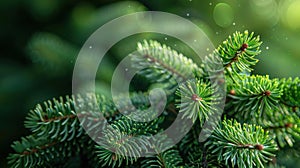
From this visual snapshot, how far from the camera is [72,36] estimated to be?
1.04 metres

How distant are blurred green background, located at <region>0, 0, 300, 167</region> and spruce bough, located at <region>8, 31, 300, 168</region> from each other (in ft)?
0.98

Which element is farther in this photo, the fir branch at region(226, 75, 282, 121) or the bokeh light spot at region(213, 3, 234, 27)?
the bokeh light spot at region(213, 3, 234, 27)

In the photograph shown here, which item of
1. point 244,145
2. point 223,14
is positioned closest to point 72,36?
point 223,14

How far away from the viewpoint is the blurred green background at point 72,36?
0.93 metres

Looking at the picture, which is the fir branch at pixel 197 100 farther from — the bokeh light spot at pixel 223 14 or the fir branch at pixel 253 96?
the bokeh light spot at pixel 223 14

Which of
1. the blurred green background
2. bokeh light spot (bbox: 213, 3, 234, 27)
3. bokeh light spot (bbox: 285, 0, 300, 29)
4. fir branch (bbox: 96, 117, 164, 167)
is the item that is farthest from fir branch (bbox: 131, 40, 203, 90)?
bokeh light spot (bbox: 285, 0, 300, 29)

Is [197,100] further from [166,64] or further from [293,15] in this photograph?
[293,15]

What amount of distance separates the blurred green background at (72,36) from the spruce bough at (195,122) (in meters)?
0.30

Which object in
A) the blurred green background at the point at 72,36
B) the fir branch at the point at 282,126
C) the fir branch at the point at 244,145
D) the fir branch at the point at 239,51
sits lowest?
the fir branch at the point at 244,145

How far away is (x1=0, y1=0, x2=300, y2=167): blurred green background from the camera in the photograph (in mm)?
929

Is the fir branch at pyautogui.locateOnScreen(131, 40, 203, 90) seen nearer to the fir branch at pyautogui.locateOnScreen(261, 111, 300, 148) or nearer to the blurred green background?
the fir branch at pyautogui.locateOnScreen(261, 111, 300, 148)

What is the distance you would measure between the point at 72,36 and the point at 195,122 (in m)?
0.58

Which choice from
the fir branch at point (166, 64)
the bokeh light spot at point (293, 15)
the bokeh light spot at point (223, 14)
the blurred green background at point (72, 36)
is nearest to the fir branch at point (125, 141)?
the fir branch at point (166, 64)

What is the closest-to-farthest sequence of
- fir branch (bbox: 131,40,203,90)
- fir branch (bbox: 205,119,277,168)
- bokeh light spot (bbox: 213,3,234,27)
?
fir branch (bbox: 205,119,277,168) → fir branch (bbox: 131,40,203,90) → bokeh light spot (bbox: 213,3,234,27)
